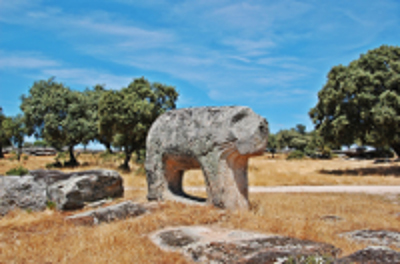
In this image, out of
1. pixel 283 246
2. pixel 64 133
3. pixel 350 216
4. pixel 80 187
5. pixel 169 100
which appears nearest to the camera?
pixel 283 246

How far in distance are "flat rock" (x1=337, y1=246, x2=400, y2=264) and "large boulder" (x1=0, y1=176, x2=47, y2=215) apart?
8.53 m

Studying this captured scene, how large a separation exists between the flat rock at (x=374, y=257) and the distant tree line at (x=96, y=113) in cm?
1905

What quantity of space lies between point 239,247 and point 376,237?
2879 mm

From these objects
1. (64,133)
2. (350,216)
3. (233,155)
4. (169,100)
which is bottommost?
(350,216)

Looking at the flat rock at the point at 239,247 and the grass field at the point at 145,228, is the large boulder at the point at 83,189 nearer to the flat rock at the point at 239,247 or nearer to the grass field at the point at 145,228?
the grass field at the point at 145,228

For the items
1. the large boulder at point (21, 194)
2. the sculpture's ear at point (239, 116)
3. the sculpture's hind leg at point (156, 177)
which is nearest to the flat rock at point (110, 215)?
the sculpture's hind leg at point (156, 177)

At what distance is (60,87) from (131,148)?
30.4ft

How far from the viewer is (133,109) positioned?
22453mm

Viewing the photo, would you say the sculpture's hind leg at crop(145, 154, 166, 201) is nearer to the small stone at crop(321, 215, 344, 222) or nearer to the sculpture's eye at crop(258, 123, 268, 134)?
the sculpture's eye at crop(258, 123, 268, 134)

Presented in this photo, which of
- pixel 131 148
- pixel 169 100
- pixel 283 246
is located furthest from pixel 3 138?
pixel 283 246

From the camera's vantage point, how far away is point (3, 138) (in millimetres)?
42844

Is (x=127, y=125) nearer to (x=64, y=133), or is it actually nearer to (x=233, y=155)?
(x=64, y=133)

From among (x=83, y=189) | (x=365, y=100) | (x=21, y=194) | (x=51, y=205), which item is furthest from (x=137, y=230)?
(x=365, y=100)

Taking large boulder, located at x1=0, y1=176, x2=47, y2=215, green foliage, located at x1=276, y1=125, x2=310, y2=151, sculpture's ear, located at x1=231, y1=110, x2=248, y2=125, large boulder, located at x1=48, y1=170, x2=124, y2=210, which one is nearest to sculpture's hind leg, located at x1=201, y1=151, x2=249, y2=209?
sculpture's ear, located at x1=231, y1=110, x2=248, y2=125
